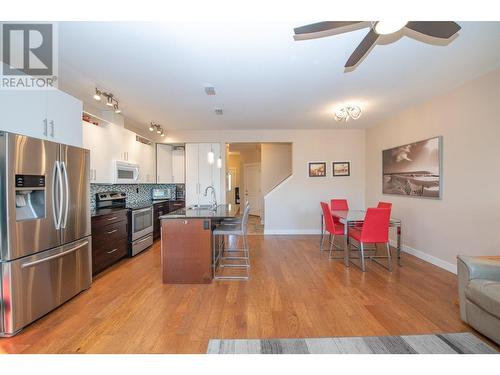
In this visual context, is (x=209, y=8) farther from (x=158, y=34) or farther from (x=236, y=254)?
(x=236, y=254)

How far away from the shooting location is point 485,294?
176 cm

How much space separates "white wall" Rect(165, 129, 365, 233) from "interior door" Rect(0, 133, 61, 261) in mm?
3670

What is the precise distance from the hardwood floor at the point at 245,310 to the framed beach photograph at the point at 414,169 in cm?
124

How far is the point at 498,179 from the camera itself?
2592mm

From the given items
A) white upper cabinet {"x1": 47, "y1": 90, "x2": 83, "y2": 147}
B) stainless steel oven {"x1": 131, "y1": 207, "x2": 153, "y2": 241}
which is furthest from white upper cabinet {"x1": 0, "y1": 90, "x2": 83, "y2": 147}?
stainless steel oven {"x1": 131, "y1": 207, "x2": 153, "y2": 241}

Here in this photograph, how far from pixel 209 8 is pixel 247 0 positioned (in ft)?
0.46

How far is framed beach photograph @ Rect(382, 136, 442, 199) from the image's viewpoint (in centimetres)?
342

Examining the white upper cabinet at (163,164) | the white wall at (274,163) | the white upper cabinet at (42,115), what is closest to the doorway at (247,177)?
the white wall at (274,163)

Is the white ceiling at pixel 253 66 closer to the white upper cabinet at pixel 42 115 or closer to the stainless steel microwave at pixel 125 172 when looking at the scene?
the white upper cabinet at pixel 42 115

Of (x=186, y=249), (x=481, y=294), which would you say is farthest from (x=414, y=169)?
(x=186, y=249)

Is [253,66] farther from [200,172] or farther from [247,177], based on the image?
[247,177]

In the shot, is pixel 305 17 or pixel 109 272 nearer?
pixel 305 17
